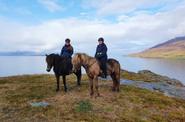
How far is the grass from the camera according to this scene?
20.4 m

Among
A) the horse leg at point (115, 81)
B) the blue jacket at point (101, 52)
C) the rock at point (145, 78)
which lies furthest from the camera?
the rock at point (145, 78)

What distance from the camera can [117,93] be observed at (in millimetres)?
26453

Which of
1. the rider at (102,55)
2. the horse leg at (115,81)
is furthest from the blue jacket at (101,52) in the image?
the horse leg at (115,81)

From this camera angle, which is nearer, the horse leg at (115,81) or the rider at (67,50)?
the horse leg at (115,81)

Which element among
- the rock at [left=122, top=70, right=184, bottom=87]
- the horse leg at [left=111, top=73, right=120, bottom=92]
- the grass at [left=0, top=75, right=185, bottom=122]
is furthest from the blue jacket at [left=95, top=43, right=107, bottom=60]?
the rock at [left=122, top=70, right=184, bottom=87]

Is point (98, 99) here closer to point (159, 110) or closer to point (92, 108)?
point (92, 108)

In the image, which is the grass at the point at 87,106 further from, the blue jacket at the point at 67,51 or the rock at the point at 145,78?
the rock at the point at 145,78

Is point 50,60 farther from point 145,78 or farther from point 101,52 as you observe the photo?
point 145,78

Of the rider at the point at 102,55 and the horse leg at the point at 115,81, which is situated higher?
the rider at the point at 102,55

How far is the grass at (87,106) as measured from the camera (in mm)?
20375

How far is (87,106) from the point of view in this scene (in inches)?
851

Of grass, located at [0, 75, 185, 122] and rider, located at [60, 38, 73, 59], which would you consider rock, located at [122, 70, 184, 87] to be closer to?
grass, located at [0, 75, 185, 122]

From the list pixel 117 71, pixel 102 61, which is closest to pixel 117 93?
pixel 117 71

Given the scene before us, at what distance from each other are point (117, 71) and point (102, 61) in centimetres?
226
